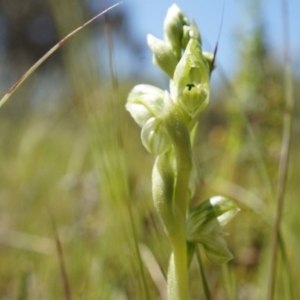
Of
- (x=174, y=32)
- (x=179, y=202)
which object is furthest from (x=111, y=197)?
(x=174, y=32)

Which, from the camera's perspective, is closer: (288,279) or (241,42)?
(288,279)

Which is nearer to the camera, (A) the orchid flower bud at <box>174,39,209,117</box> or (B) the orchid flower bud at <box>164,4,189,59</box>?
(A) the orchid flower bud at <box>174,39,209,117</box>

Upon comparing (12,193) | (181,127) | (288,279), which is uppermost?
(12,193)

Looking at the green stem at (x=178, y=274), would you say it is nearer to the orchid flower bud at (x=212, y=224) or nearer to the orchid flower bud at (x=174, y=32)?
the orchid flower bud at (x=212, y=224)

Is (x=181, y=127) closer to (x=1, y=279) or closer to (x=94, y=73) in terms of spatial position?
(x=94, y=73)

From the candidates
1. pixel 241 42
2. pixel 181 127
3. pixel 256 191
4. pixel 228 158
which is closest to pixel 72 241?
pixel 181 127

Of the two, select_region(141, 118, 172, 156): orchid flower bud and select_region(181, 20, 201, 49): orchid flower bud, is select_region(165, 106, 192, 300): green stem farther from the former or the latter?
select_region(181, 20, 201, 49): orchid flower bud

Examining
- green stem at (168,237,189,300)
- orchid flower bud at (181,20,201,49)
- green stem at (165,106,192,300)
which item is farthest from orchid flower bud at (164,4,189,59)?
green stem at (168,237,189,300)
